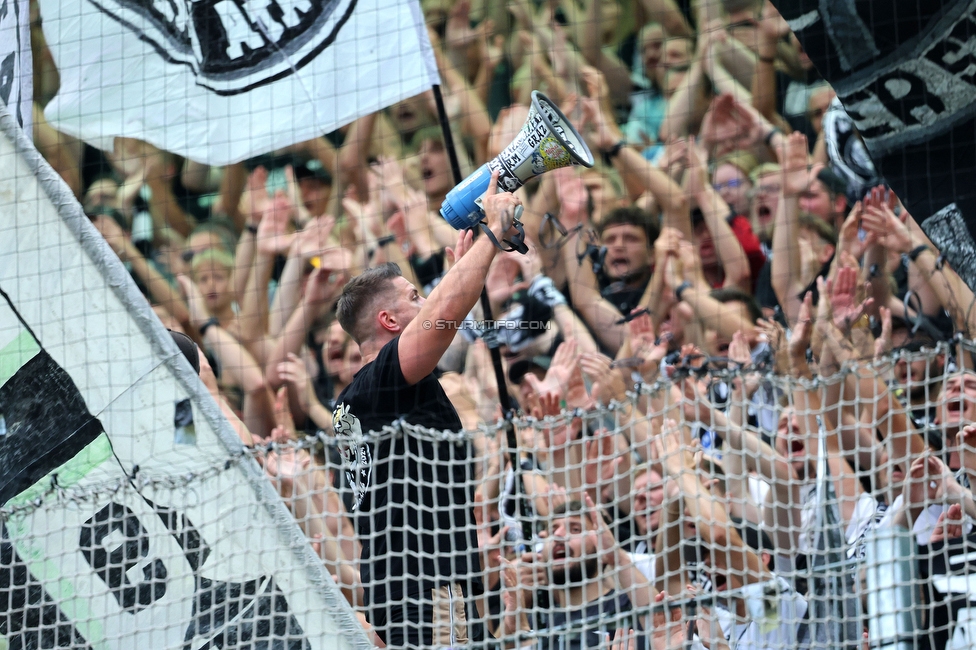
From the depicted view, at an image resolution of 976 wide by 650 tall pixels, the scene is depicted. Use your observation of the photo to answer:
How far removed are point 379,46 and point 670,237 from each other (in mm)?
1527

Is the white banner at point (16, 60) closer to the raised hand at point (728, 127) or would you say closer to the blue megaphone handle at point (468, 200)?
the blue megaphone handle at point (468, 200)

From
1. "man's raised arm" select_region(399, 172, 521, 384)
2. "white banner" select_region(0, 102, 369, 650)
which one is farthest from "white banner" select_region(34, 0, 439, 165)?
"man's raised arm" select_region(399, 172, 521, 384)

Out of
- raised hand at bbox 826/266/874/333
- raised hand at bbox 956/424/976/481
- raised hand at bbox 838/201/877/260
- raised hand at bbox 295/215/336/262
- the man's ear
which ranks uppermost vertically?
raised hand at bbox 295/215/336/262

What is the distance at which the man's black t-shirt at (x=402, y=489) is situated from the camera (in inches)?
131

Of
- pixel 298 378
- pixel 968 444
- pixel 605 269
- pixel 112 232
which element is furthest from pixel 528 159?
pixel 112 232

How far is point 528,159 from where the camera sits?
11.1 ft

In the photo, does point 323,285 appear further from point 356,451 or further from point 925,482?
point 925,482

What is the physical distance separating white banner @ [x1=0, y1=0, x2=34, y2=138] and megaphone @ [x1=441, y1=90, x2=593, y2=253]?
2.87 meters

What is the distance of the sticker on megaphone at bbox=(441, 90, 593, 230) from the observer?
3.37 m

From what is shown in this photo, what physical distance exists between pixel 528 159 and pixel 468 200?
204 mm

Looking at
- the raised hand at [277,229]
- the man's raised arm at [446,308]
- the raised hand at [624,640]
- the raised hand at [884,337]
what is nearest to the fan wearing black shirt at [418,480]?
the man's raised arm at [446,308]

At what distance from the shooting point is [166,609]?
3520mm

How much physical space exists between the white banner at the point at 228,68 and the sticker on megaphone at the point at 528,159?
6.92 ft

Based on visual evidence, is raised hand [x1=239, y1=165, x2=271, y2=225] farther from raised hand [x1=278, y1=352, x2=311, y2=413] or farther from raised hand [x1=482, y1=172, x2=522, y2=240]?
raised hand [x1=482, y1=172, x2=522, y2=240]
